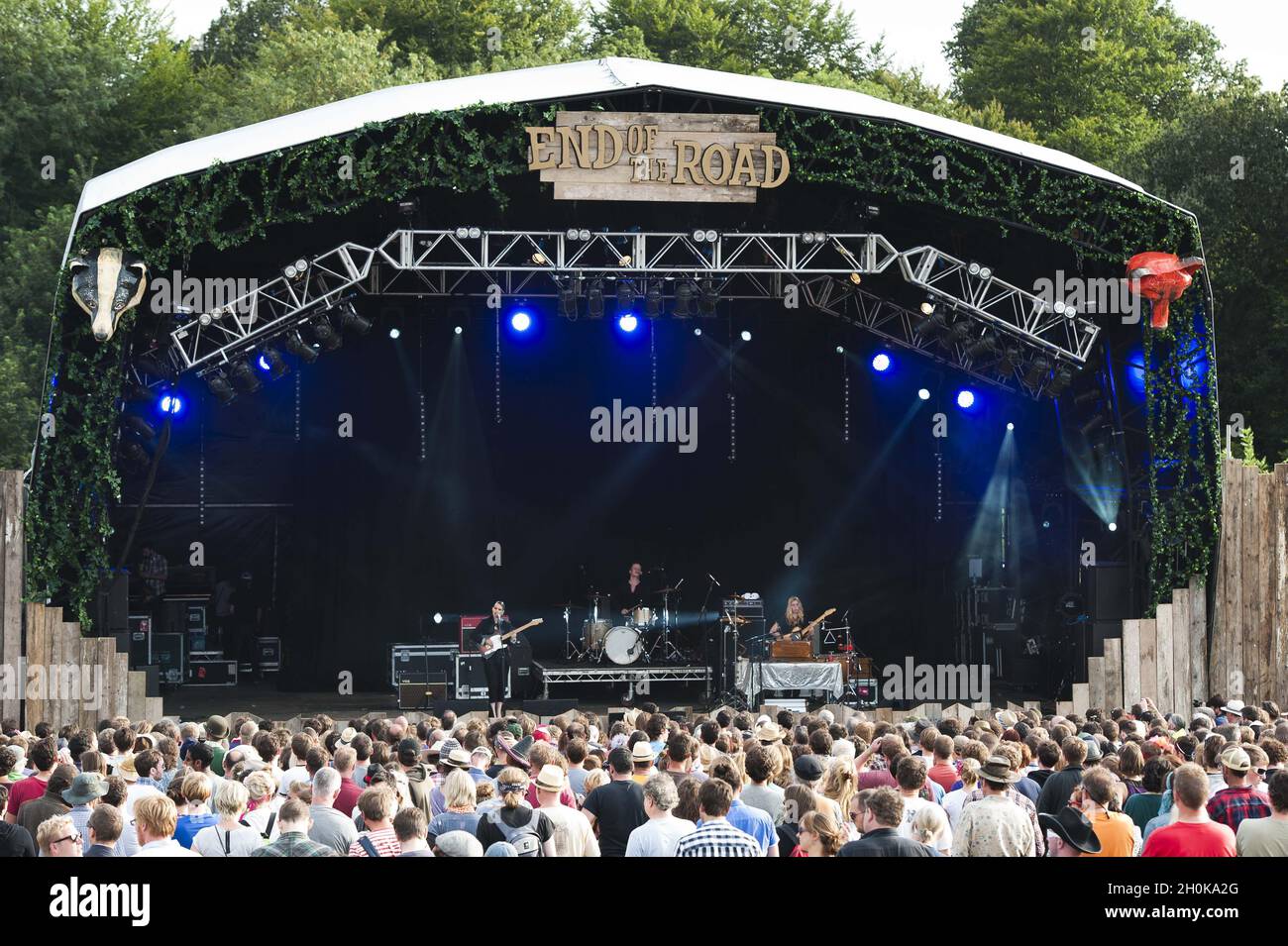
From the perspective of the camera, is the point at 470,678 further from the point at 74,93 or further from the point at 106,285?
the point at 74,93

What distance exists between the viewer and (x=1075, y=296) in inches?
712

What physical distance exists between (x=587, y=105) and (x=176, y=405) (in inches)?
295

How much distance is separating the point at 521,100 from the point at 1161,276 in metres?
7.07

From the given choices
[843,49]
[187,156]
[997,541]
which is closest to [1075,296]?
[997,541]

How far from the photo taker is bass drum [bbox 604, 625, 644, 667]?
20.2 m

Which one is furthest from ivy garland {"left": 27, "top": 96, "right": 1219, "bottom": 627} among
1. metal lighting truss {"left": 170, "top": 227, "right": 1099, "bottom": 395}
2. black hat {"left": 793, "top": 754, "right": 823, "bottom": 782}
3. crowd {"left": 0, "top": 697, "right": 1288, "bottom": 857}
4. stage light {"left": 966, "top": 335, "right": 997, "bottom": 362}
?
black hat {"left": 793, "top": 754, "right": 823, "bottom": 782}

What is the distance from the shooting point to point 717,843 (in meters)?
6.08

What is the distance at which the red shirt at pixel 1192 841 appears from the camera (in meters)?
6.14

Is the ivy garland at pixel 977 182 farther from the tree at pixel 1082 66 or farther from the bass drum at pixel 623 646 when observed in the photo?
the tree at pixel 1082 66

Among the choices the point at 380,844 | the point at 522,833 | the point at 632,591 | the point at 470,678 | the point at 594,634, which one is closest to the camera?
the point at 380,844

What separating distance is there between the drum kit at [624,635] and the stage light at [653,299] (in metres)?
4.16

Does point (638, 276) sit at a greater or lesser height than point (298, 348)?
greater

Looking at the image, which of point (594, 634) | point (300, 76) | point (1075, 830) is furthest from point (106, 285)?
point (300, 76)
